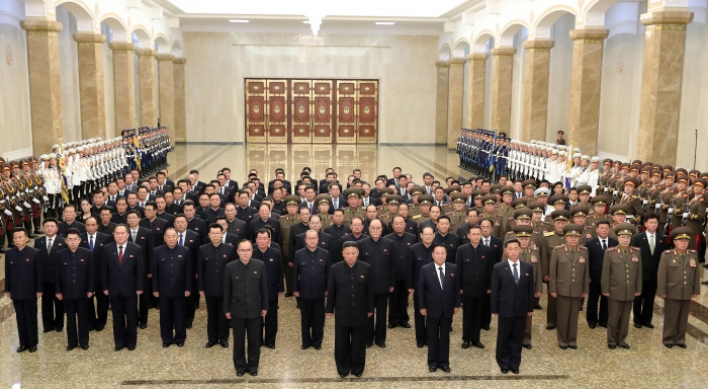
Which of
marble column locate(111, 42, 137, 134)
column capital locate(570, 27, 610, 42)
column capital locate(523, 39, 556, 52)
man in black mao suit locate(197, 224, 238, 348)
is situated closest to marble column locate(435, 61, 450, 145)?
column capital locate(523, 39, 556, 52)

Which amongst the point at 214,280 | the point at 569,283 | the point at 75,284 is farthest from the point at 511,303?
the point at 75,284

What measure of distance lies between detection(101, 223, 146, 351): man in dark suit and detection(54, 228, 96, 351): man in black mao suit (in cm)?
17

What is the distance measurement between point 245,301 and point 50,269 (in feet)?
8.15

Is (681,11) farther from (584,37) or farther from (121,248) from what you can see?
(121,248)

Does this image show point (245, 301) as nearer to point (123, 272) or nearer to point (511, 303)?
point (123, 272)

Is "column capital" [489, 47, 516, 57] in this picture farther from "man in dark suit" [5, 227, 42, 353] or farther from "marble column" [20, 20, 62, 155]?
"man in dark suit" [5, 227, 42, 353]

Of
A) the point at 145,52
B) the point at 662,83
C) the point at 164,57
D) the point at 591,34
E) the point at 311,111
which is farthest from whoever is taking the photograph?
the point at 311,111

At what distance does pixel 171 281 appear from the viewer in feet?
24.2

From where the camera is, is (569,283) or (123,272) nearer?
(123,272)

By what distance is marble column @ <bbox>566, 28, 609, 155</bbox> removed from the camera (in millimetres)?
17469

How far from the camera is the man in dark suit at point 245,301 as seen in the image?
6.62m

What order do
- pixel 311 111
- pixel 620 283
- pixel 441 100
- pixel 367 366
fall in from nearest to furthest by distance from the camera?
pixel 367 366
pixel 620 283
pixel 441 100
pixel 311 111

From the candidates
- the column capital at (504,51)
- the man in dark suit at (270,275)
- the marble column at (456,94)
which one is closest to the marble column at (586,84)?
the column capital at (504,51)

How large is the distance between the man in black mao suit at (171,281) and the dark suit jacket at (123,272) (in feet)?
0.54
